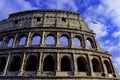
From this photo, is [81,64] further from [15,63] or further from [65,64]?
[15,63]

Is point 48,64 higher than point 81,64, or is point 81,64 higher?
point 81,64

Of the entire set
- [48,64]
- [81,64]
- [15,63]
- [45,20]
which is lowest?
[48,64]

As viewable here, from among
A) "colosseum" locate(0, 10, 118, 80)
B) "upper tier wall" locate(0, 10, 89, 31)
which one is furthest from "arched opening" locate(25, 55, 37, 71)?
"upper tier wall" locate(0, 10, 89, 31)

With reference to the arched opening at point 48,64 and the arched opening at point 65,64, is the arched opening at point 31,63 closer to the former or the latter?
the arched opening at point 48,64

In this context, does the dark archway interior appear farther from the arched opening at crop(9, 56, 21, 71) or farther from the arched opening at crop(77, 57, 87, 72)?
the arched opening at crop(77, 57, 87, 72)

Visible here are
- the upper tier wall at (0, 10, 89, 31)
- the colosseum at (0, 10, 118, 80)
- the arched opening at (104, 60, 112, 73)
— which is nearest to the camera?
the colosseum at (0, 10, 118, 80)

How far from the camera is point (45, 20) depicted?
25.5m

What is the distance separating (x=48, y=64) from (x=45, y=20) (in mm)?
6473

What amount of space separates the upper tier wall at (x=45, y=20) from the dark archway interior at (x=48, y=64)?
4.85 m

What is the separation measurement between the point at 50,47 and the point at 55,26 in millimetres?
3677

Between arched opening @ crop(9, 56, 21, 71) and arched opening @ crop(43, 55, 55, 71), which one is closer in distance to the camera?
arched opening @ crop(9, 56, 21, 71)

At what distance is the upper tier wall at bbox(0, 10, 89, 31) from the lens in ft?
82.8

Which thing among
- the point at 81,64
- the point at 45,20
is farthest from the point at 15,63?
the point at 81,64

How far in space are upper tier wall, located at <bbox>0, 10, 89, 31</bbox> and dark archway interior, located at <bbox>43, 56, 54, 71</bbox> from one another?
4851 millimetres
